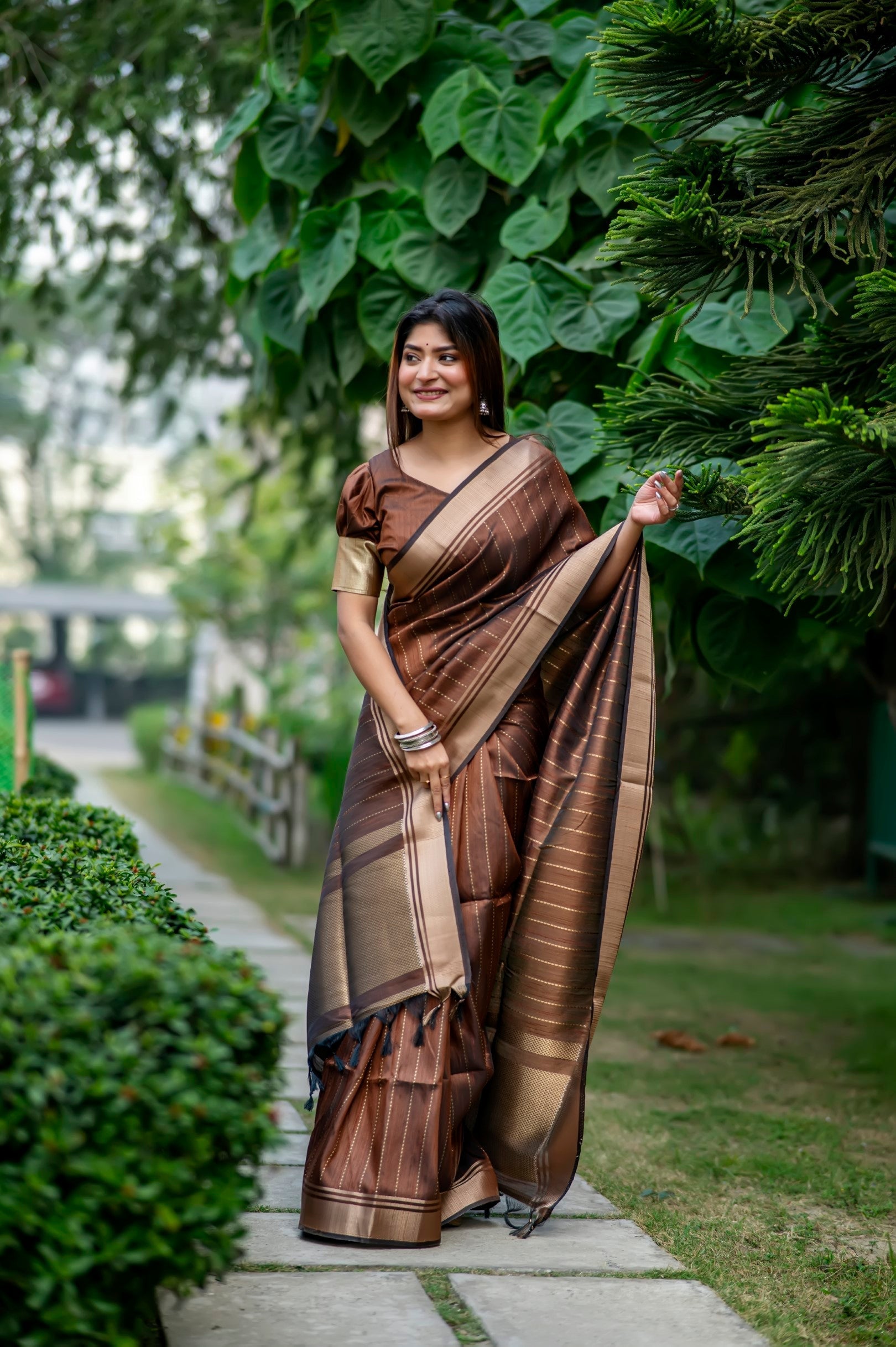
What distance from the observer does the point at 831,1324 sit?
8.75 ft

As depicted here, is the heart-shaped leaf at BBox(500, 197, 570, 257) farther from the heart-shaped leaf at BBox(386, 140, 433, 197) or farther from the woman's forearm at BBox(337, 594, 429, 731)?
the woman's forearm at BBox(337, 594, 429, 731)

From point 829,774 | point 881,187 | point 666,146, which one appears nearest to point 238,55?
point 666,146

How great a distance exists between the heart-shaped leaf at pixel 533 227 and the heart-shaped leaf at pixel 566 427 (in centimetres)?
43

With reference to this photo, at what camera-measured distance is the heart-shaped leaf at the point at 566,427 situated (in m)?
3.80

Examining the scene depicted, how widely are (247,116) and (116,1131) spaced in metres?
3.22

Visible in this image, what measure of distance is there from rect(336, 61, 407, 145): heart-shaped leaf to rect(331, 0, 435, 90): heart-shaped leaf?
0.13 metres

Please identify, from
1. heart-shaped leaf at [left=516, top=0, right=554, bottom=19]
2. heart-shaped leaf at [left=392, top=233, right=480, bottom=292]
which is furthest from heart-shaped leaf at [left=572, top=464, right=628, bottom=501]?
heart-shaped leaf at [left=516, top=0, right=554, bottom=19]

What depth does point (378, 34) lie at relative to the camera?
385 cm

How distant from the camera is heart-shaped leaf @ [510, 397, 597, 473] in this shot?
3803 millimetres

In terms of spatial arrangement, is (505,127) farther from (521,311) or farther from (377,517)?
(377,517)

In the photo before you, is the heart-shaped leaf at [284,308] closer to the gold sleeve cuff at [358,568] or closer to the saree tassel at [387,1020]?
the gold sleeve cuff at [358,568]

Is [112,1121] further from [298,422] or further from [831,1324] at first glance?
[298,422]

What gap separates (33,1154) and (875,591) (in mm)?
2269

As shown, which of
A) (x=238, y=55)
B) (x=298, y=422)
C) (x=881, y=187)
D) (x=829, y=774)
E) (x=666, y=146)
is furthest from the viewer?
(x=829, y=774)
